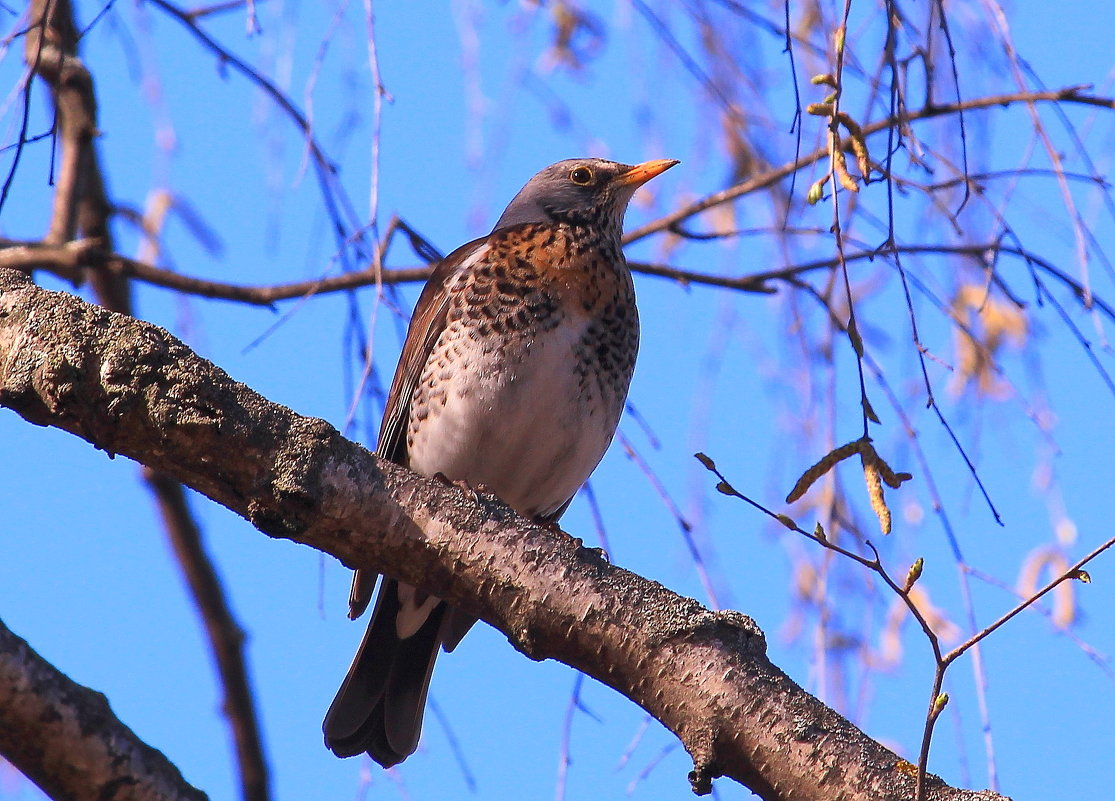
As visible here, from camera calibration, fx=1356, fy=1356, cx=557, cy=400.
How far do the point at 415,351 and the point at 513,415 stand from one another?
517mm

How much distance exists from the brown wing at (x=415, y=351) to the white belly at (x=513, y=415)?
0.09 meters

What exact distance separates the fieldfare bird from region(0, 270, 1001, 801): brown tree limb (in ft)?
5.80

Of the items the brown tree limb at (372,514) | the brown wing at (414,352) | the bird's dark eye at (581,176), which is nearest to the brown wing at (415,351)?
the brown wing at (414,352)

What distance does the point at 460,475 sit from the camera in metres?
4.54

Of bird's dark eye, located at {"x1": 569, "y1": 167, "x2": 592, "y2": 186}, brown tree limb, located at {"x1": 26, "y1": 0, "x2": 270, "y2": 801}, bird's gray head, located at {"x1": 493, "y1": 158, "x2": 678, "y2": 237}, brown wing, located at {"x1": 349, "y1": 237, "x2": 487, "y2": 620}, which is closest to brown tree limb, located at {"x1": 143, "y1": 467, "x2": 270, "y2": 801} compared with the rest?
brown tree limb, located at {"x1": 26, "y1": 0, "x2": 270, "y2": 801}

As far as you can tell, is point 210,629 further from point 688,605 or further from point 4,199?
point 688,605

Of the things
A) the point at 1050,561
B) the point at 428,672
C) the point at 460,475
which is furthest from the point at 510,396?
the point at 1050,561

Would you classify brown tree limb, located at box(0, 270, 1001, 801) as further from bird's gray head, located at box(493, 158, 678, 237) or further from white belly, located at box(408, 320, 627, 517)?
bird's gray head, located at box(493, 158, 678, 237)

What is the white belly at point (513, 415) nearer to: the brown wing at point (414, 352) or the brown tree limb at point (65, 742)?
the brown wing at point (414, 352)

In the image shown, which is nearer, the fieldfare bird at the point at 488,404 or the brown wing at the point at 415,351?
the fieldfare bird at the point at 488,404

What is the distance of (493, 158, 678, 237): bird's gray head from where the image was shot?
518 centimetres

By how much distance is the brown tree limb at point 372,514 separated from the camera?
92.2 inches

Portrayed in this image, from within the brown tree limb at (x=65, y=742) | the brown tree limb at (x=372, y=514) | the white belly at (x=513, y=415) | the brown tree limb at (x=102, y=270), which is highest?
the white belly at (x=513, y=415)

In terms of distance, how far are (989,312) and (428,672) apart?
2.11 m
